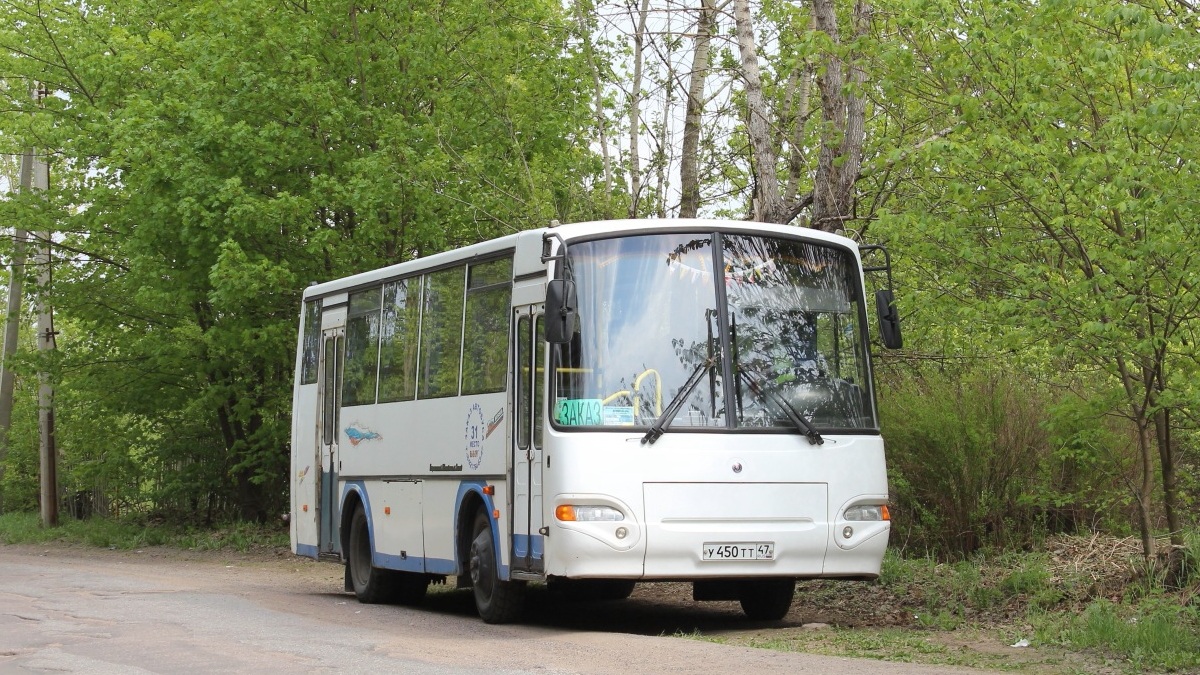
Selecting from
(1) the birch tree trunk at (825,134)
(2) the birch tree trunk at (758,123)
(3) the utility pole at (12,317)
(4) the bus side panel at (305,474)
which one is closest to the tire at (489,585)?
(4) the bus side panel at (305,474)

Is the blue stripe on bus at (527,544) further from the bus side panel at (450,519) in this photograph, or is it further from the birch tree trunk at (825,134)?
the birch tree trunk at (825,134)

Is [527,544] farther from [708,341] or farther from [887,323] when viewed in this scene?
[887,323]

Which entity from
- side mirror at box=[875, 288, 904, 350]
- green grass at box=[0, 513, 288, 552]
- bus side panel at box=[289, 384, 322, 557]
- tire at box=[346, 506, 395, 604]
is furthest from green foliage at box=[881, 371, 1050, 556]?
green grass at box=[0, 513, 288, 552]

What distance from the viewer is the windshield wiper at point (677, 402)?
12.0 meters

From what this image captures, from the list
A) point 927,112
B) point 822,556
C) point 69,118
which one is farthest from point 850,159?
point 69,118

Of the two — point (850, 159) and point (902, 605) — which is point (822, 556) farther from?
point (850, 159)

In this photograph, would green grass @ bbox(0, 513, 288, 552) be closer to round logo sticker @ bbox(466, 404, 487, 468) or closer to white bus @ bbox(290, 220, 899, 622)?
round logo sticker @ bbox(466, 404, 487, 468)

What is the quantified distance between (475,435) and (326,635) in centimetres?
240

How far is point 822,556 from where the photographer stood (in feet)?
40.9

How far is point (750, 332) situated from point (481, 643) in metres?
3.13

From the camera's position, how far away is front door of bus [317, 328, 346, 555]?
17594 millimetres

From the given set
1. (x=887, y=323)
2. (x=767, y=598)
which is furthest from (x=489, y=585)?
(x=887, y=323)

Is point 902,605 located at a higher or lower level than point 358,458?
lower

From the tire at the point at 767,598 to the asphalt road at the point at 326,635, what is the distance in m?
0.20
